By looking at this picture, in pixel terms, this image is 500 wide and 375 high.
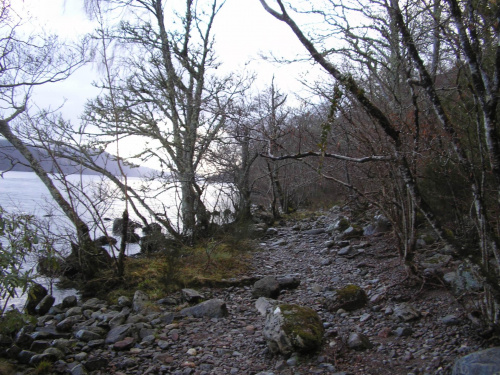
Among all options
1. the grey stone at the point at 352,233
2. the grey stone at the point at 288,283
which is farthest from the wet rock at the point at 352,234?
the grey stone at the point at 288,283

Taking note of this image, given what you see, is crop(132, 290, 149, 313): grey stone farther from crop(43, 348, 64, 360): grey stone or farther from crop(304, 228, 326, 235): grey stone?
crop(304, 228, 326, 235): grey stone

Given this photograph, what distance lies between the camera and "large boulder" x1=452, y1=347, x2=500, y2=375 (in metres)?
2.67

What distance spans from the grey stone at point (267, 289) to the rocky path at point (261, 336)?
126mm

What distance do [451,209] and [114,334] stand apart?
557 cm

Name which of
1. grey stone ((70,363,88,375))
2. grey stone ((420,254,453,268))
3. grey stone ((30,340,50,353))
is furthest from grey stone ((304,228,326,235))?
grey stone ((70,363,88,375))

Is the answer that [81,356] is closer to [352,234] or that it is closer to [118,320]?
[118,320]

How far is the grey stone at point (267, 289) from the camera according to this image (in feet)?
19.4

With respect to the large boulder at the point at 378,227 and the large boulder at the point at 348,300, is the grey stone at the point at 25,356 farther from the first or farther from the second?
the large boulder at the point at 378,227

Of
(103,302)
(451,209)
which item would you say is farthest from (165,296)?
(451,209)

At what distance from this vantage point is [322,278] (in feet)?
21.5

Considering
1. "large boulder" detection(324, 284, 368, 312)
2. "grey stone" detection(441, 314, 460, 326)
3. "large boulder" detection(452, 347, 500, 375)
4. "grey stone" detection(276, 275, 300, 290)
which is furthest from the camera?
"grey stone" detection(276, 275, 300, 290)

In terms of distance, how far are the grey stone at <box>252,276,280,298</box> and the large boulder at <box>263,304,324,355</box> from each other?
5.80ft

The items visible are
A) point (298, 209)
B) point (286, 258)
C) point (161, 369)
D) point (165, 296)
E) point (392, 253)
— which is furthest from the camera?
point (298, 209)

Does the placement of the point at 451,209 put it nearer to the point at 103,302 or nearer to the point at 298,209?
the point at 103,302
